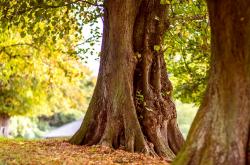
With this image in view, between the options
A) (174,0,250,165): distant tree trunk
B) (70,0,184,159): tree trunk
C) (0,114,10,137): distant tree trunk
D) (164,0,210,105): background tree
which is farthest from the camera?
(0,114,10,137): distant tree trunk

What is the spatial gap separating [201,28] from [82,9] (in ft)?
11.9

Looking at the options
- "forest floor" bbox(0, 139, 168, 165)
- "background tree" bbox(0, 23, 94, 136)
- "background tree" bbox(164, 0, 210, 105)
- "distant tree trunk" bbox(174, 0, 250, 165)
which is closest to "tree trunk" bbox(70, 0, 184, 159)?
"forest floor" bbox(0, 139, 168, 165)

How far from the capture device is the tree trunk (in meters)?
10.9

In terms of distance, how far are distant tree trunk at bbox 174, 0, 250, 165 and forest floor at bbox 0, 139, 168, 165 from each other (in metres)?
2.72

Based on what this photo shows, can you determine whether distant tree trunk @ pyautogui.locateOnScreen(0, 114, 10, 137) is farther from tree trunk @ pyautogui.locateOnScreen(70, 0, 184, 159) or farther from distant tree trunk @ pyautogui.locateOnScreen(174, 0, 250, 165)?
distant tree trunk @ pyautogui.locateOnScreen(174, 0, 250, 165)

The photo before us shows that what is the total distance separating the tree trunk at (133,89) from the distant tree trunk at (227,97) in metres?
4.21

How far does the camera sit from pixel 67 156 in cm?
923

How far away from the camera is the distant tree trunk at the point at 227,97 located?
6191 mm

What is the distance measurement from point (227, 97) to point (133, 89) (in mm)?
5278

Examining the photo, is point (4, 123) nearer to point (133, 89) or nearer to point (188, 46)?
point (188, 46)

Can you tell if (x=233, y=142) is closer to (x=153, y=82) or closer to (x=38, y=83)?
(x=153, y=82)

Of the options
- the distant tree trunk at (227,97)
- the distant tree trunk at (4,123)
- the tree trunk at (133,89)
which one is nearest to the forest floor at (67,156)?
the tree trunk at (133,89)

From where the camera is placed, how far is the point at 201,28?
14.4m

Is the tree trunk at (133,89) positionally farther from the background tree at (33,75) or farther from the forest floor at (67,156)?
the background tree at (33,75)
